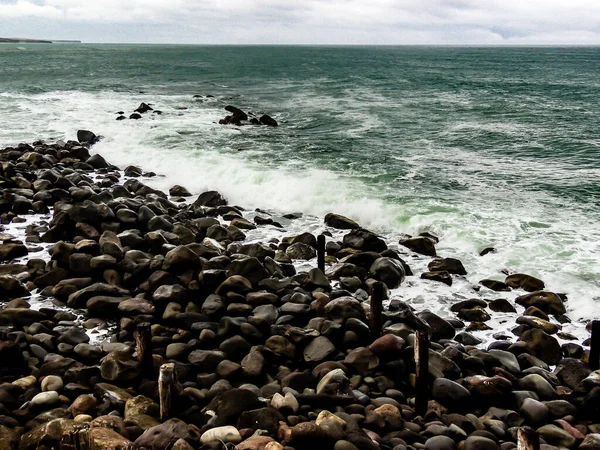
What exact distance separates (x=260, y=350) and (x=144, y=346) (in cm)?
166

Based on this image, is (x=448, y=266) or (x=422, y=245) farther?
(x=422, y=245)

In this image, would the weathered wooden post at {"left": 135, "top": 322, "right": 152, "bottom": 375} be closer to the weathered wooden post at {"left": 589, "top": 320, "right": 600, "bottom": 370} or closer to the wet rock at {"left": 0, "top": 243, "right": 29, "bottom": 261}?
the wet rock at {"left": 0, "top": 243, "right": 29, "bottom": 261}

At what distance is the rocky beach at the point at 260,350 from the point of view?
20.6 ft

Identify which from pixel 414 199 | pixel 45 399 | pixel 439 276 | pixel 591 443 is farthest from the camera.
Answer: pixel 414 199

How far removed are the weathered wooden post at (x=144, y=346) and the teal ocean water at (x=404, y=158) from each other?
5453mm

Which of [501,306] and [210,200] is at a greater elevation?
[210,200]

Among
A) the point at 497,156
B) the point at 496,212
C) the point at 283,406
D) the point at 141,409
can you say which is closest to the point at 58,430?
the point at 141,409

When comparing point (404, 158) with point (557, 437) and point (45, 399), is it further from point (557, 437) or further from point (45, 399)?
point (45, 399)

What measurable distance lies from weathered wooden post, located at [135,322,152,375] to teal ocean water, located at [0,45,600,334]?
5453 mm

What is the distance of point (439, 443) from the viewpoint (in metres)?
6.18

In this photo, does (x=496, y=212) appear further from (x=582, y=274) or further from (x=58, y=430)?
(x=58, y=430)

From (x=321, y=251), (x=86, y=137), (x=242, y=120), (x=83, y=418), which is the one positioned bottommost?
(x=83, y=418)

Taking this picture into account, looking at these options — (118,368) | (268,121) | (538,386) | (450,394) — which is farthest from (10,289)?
(268,121)

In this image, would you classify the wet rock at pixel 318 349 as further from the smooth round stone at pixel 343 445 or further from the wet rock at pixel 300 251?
the wet rock at pixel 300 251
